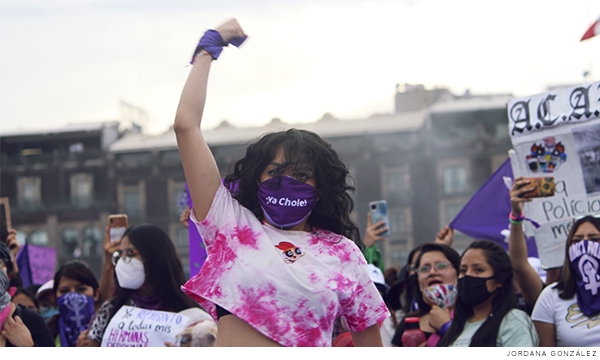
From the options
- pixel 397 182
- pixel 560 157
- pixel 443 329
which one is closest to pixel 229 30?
pixel 443 329

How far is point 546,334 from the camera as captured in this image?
397 cm

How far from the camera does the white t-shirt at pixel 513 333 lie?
3904mm

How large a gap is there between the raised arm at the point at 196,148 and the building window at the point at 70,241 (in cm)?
4874

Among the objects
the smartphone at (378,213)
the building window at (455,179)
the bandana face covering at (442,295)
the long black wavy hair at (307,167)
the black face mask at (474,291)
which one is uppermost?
the building window at (455,179)

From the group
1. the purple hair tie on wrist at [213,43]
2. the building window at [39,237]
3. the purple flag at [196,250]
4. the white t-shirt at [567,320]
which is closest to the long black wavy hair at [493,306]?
the white t-shirt at [567,320]

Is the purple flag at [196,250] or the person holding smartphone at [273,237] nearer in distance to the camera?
the person holding smartphone at [273,237]

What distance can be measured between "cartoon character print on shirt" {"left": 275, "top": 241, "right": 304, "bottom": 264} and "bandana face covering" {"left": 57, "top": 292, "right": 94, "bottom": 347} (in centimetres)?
314

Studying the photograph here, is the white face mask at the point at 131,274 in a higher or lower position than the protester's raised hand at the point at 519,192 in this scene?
lower

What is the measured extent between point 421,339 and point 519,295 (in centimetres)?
103

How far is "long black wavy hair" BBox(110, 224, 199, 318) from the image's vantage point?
158 inches

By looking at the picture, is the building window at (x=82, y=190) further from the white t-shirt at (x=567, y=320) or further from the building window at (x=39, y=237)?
the white t-shirt at (x=567, y=320)

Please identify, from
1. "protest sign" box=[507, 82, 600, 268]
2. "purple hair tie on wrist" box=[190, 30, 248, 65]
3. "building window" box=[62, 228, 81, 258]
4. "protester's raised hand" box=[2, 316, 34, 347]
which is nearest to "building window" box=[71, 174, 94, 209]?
"building window" box=[62, 228, 81, 258]
